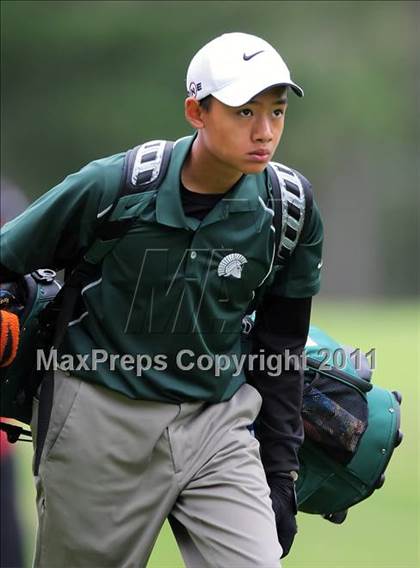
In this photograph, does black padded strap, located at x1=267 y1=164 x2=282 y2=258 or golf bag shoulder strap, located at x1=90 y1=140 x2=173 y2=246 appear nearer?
golf bag shoulder strap, located at x1=90 y1=140 x2=173 y2=246

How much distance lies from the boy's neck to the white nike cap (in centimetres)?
19

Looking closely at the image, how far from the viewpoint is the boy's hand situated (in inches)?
172

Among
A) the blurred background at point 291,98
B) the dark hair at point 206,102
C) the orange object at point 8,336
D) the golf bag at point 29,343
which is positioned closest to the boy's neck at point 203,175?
the dark hair at point 206,102

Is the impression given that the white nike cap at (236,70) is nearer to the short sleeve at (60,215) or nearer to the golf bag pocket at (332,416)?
the short sleeve at (60,215)

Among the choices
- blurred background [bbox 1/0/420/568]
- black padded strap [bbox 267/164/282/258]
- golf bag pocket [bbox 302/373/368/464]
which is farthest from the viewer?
blurred background [bbox 1/0/420/568]

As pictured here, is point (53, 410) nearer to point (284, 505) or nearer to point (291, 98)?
point (284, 505)

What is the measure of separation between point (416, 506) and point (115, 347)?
15.6ft

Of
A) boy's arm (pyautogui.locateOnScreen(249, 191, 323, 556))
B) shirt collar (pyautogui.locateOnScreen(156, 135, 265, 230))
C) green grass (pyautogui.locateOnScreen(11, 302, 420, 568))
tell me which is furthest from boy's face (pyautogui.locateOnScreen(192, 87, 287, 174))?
green grass (pyautogui.locateOnScreen(11, 302, 420, 568))

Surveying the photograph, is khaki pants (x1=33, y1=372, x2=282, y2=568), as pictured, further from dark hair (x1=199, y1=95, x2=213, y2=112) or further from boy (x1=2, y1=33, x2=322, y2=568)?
dark hair (x1=199, y1=95, x2=213, y2=112)

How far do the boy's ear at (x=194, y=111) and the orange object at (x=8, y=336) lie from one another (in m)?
0.86

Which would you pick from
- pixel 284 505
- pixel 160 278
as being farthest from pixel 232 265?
pixel 284 505

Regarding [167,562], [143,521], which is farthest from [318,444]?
[167,562]

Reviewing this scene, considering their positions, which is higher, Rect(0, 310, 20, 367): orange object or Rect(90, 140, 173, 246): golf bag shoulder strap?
Rect(90, 140, 173, 246): golf bag shoulder strap

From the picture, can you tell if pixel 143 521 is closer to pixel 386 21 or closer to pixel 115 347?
pixel 115 347
